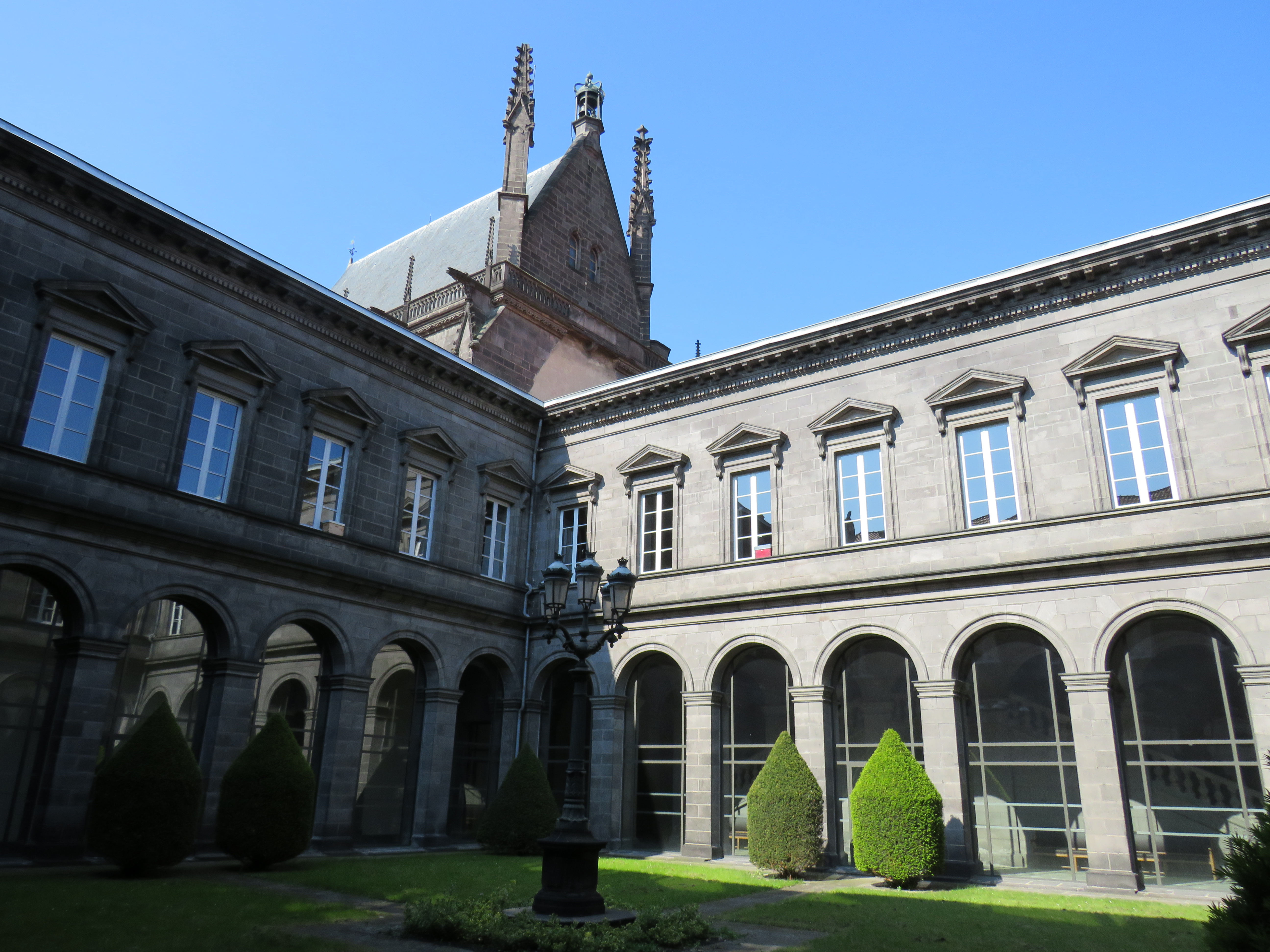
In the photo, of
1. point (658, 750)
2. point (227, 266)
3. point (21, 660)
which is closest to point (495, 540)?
point (658, 750)

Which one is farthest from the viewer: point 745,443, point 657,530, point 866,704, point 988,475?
point 657,530

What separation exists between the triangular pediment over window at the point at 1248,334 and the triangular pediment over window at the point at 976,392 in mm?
3389

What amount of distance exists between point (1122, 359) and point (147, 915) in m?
17.2

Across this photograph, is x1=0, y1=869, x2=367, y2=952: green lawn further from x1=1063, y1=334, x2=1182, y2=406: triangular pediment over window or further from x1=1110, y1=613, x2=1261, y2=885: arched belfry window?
x1=1063, y1=334, x2=1182, y2=406: triangular pediment over window

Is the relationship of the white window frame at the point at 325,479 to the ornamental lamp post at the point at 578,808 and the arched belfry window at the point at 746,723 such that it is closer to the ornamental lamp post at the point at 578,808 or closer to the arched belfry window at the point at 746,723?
the ornamental lamp post at the point at 578,808

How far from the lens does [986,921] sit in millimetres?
11859

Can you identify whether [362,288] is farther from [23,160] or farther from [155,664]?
[23,160]

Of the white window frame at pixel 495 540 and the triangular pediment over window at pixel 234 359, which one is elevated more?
the triangular pediment over window at pixel 234 359

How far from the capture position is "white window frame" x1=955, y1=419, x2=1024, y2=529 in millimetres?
17312

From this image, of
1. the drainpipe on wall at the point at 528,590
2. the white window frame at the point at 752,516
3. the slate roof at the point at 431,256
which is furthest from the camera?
the slate roof at the point at 431,256

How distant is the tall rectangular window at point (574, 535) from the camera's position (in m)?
23.6

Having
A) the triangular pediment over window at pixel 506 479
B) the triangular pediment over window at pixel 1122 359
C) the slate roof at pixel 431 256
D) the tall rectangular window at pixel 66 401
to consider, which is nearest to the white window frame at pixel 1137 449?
the triangular pediment over window at pixel 1122 359

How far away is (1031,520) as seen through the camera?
1684 cm

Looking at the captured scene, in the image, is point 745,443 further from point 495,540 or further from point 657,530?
point 495,540
